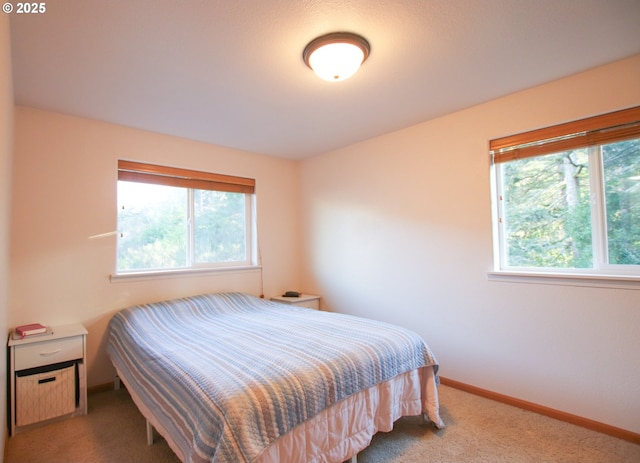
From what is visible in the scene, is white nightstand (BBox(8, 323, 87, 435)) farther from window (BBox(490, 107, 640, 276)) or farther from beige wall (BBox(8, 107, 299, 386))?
window (BBox(490, 107, 640, 276))

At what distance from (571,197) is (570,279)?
589mm

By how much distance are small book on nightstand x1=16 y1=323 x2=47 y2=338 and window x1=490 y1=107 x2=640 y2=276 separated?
3.49 metres

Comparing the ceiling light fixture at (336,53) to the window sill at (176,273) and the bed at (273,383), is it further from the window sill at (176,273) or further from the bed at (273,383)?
the window sill at (176,273)

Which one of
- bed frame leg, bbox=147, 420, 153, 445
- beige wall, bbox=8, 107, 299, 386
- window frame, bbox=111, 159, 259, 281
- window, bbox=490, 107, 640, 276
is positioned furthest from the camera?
window frame, bbox=111, 159, 259, 281

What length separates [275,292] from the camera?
394 centimetres

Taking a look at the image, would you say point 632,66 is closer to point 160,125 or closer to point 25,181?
point 160,125

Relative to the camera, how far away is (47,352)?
217cm

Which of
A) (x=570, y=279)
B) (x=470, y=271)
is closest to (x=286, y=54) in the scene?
(x=470, y=271)

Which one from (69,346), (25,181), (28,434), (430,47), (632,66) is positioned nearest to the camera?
(430,47)

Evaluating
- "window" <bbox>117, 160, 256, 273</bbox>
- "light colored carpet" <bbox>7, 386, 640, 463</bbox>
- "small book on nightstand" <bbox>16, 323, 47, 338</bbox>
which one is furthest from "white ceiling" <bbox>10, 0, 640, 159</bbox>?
"light colored carpet" <bbox>7, 386, 640, 463</bbox>

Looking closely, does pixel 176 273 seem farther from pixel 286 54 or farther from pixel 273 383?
pixel 286 54

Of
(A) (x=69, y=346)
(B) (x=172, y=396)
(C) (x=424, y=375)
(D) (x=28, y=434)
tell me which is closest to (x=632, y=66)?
(C) (x=424, y=375)

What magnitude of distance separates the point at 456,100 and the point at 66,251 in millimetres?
3391

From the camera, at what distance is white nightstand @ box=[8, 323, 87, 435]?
206 cm
